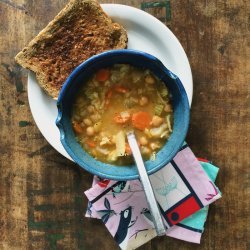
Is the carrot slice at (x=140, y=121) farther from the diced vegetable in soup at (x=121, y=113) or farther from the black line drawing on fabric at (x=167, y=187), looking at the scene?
the black line drawing on fabric at (x=167, y=187)

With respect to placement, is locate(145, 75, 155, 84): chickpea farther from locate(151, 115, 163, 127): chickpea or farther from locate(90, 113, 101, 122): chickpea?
locate(90, 113, 101, 122): chickpea

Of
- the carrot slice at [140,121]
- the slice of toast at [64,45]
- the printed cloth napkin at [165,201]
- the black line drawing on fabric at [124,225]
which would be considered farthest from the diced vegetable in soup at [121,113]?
the black line drawing on fabric at [124,225]

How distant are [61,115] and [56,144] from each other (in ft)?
0.91

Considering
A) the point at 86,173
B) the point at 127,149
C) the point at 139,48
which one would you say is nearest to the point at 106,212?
the point at 86,173

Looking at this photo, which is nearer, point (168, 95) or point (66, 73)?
point (168, 95)

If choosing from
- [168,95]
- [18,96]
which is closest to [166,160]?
[168,95]

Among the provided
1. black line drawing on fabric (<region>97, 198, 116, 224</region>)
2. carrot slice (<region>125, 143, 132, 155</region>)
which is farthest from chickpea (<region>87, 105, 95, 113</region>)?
black line drawing on fabric (<region>97, 198, 116, 224</region>)

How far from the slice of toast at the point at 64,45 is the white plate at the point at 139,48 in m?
0.07

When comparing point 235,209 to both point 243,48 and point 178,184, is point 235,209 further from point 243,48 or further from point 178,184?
point 243,48

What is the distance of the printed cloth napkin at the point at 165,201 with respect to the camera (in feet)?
7.80

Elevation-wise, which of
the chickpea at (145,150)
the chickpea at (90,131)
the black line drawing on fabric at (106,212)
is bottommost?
the black line drawing on fabric at (106,212)

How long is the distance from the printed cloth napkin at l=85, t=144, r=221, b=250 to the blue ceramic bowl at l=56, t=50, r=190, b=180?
0.33m

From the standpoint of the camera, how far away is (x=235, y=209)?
96.1 inches

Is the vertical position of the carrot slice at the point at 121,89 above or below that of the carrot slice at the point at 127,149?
above
